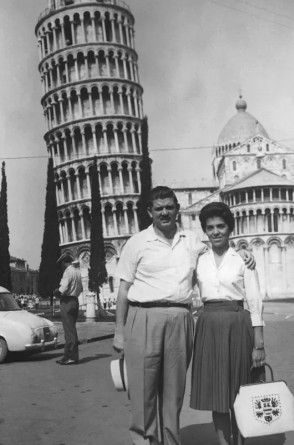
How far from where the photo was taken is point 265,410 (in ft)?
13.6

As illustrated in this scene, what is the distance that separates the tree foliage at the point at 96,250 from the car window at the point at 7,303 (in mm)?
36398

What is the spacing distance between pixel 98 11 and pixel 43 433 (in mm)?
62953

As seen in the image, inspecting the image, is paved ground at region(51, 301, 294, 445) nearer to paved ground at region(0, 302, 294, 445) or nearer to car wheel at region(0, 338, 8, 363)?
paved ground at region(0, 302, 294, 445)

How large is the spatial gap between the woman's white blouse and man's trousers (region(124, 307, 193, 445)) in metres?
0.28

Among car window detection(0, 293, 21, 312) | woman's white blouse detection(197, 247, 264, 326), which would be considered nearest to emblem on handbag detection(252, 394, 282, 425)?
woman's white blouse detection(197, 247, 264, 326)

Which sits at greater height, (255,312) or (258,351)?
(255,312)

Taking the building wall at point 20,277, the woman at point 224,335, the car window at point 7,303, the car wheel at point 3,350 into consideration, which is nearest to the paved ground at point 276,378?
the woman at point 224,335

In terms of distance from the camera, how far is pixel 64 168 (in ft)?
217

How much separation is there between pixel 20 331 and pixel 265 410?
8733 millimetres

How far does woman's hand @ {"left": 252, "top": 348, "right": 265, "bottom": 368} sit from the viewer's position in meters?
4.51

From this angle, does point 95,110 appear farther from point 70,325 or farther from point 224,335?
point 224,335

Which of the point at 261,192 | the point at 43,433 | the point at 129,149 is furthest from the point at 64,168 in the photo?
the point at 43,433

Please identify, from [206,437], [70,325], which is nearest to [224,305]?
[206,437]

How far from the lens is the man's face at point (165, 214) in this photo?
4.68 meters
